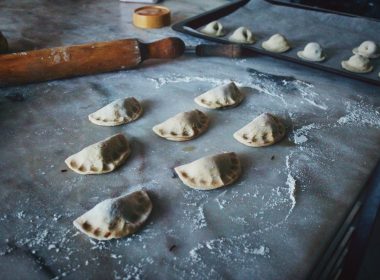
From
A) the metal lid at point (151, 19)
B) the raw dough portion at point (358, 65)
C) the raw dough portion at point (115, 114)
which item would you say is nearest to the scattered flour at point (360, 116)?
the raw dough portion at point (358, 65)

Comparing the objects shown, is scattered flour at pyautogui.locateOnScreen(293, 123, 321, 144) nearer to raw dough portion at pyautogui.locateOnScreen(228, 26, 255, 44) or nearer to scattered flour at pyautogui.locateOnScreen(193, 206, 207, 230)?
scattered flour at pyautogui.locateOnScreen(193, 206, 207, 230)

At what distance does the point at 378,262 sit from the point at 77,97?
1.95 metres

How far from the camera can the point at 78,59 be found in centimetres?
196

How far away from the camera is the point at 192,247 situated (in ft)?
3.65

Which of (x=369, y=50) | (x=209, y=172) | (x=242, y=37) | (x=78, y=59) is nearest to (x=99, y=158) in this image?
(x=209, y=172)

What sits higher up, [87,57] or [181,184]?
[87,57]

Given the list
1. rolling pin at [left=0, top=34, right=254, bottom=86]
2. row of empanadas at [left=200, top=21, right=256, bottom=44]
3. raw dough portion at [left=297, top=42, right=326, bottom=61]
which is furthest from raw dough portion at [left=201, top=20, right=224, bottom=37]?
raw dough portion at [left=297, top=42, right=326, bottom=61]

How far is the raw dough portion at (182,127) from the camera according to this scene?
1582mm

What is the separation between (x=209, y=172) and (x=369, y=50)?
155 cm

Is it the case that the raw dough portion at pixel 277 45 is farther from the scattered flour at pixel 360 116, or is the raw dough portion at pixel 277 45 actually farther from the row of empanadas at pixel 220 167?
the row of empanadas at pixel 220 167

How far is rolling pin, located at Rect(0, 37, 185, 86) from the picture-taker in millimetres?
1839

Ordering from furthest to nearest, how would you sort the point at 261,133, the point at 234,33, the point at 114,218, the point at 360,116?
the point at 234,33 < the point at 360,116 < the point at 261,133 < the point at 114,218

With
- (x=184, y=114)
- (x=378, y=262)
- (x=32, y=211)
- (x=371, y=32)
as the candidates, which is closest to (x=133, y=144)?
(x=184, y=114)

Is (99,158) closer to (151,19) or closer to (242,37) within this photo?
(242,37)
